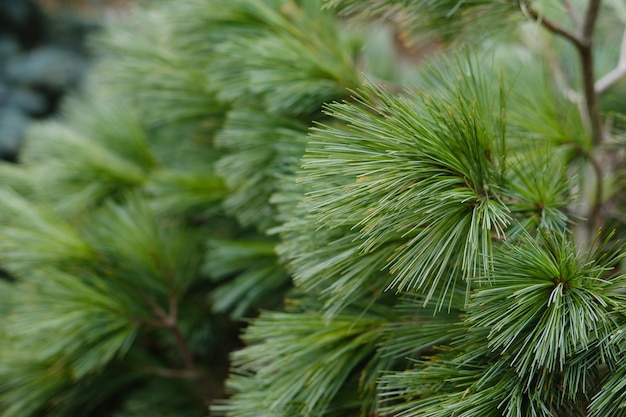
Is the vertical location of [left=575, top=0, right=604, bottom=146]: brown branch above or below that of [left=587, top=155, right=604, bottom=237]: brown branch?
above

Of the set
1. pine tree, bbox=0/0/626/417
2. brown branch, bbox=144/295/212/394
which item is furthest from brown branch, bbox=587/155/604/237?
brown branch, bbox=144/295/212/394

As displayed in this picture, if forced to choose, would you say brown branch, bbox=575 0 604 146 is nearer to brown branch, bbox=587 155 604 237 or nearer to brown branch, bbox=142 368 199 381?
brown branch, bbox=587 155 604 237

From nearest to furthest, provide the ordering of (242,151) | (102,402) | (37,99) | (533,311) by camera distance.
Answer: (533,311)
(242,151)
(102,402)
(37,99)

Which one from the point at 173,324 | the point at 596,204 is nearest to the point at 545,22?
the point at 596,204

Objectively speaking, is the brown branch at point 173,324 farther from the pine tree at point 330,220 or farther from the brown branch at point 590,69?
the brown branch at point 590,69

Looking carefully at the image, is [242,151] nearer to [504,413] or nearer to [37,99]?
[504,413]

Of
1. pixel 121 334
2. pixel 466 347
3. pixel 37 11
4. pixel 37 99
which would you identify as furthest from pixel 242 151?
pixel 37 11

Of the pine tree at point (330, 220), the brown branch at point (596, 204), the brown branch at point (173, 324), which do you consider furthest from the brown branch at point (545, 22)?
the brown branch at point (173, 324)

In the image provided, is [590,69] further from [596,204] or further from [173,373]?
[173,373]
